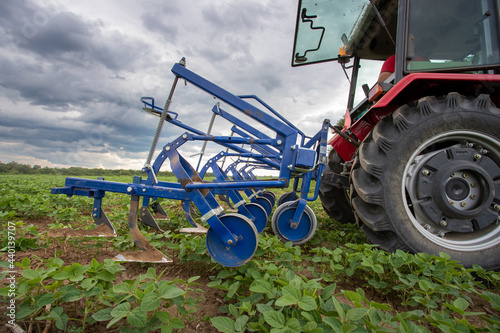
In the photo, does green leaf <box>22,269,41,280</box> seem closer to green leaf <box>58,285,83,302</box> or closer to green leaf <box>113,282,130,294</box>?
green leaf <box>58,285,83,302</box>

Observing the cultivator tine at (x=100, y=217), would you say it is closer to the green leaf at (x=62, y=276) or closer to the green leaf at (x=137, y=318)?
the green leaf at (x=62, y=276)

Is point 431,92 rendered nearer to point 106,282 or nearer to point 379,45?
point 379,45

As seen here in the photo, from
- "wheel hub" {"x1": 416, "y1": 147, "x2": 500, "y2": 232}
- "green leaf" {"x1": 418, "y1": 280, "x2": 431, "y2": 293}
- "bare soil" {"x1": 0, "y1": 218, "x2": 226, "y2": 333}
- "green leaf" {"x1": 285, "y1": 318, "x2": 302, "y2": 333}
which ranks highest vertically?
"wheel hub" {"x1": 416, "y1": 147, "x2": 500, "y2": 232}

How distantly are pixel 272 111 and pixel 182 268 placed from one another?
3014 millimetres

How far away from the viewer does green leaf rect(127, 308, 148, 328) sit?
3.28ft

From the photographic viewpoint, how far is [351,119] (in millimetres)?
3969

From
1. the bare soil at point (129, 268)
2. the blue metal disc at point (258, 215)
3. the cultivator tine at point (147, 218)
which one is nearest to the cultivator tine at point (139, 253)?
the bare soil at point (129, 268)

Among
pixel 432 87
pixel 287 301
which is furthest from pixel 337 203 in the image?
pixel 287 301

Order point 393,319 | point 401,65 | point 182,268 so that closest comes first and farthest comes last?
point 393,319 → point 182,268 → point 401,65

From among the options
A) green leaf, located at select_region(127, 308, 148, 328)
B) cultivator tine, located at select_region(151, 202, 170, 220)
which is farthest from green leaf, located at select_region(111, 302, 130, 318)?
cultivator tine, located at select_region(151, 202, 170, 220)

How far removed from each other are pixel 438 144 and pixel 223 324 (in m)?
2.84

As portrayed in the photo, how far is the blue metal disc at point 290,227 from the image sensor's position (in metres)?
2.97

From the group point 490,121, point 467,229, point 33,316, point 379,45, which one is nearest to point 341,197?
point 467,229

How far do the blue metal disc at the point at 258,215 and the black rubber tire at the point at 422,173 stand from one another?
133 centimetres
